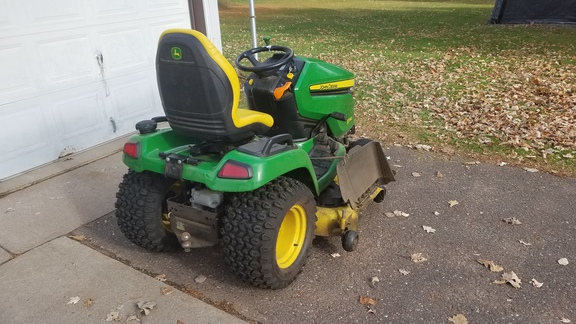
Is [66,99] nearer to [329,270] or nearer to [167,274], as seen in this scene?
[167,274]

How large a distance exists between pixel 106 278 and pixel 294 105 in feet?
6.18

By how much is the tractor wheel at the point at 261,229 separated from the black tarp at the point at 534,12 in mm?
14911

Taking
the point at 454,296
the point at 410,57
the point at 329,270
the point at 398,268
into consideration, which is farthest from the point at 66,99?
the point at 410,57

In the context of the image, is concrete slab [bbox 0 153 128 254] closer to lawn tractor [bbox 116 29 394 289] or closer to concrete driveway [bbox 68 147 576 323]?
concrete driveway [bbox 68 147 576 323]

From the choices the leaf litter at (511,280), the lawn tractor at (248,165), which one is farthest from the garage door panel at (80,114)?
the leaf litter at (511,280)

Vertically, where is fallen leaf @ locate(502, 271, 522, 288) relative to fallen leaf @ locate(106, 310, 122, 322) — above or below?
below

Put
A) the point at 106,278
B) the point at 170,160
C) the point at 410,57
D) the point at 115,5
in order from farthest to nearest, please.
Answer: the point at 410,57 → the point at 115,5 → the point at 106,278 → the point at 170,160

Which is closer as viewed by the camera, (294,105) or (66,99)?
(294,105)

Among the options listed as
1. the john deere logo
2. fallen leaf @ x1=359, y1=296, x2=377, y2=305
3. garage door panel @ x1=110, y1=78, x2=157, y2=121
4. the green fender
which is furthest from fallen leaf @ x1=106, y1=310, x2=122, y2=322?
garage door panel @ x1=110, y1=78, x2=157, y2=121

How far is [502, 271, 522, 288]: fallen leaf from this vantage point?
11.0 ft

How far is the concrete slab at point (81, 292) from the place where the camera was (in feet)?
10.3

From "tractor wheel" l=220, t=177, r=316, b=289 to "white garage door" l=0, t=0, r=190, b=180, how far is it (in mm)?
3523

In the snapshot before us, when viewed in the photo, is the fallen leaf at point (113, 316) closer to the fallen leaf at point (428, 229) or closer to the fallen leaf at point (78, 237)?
the fallen leaf at point (78, 237)

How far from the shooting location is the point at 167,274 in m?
3.58
